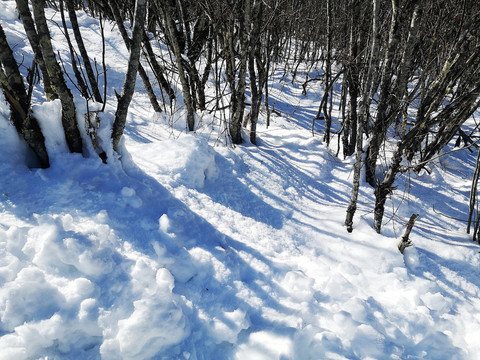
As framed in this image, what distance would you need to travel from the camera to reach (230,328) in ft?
6.68

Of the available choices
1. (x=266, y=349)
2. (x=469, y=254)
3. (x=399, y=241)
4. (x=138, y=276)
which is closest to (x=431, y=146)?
(x=469, y=254)

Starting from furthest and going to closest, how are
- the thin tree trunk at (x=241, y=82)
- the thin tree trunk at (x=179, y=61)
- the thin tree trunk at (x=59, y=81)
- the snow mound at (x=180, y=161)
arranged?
the thin tree trunk at (x=179, y=61)
the thin tree trunk at (x=241, y=82)
the snow mound at (x=180, y=161)
the thin tree trunk at (x=59, y=81)

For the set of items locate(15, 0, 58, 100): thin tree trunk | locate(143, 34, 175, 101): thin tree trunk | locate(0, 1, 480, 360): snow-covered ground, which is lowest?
locate(0, 1, 480, 360): snow-covered ground

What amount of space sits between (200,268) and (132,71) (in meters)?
1.92

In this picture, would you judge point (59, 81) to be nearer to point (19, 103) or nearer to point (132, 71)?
point (19, 103)

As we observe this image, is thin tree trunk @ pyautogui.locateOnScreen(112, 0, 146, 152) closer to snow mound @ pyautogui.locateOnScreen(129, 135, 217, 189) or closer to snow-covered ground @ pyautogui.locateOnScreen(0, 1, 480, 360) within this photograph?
snow-covered ground @ pyautogui.locateOnScreen(0, 1, 480, 360)

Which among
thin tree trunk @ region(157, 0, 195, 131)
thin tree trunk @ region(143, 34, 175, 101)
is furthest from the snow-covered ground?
thin tree trunk @ region(143, 34, 175, 101)

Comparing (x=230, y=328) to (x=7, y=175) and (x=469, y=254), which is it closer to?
(x=7, y=175)

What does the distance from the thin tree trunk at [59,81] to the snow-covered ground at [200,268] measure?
0.09m

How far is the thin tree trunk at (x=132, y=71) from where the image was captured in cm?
252

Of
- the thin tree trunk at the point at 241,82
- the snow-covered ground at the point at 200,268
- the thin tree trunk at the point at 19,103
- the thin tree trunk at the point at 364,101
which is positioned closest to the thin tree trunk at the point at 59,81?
the snow-covered ground at the point at 200,268

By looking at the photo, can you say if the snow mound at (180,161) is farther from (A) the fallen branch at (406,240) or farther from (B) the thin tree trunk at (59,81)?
(A) the fallen branch at (406,240)

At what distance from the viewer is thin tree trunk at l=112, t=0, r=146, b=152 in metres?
2.52

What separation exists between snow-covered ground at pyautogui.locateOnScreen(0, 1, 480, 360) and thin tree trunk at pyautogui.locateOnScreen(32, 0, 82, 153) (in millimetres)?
94
